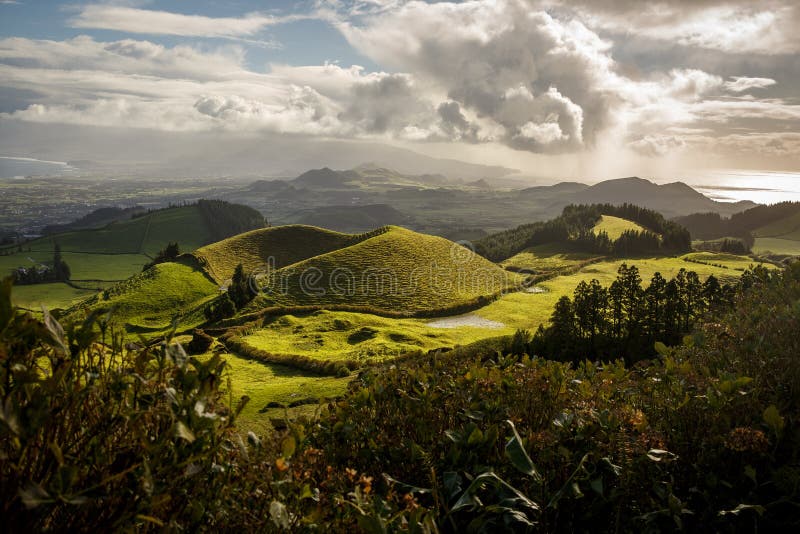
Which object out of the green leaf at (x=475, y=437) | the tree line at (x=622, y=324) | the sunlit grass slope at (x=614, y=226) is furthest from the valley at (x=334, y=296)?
the green leaf at (x=475, y=437)

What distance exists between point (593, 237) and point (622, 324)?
4721 inches

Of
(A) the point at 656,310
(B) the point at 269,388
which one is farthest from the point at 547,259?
(B) the point at 269,388

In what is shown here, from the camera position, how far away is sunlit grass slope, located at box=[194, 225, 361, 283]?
108 metres

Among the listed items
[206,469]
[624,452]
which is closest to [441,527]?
[206,469]

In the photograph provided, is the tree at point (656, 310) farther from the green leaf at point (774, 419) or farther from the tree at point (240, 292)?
the tree at point (240, 292)

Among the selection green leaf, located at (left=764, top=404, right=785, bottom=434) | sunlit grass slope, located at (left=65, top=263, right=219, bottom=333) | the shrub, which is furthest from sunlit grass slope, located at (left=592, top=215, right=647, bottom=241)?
green leaf, located at (left=764, top=404, right=785, bottom=434)

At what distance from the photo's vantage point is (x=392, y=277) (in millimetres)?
91688

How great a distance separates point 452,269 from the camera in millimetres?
101938

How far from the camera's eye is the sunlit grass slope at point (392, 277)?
83.4 metres

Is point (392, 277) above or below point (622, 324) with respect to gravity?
below

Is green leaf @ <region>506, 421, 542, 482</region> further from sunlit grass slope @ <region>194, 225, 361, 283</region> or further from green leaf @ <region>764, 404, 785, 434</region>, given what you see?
sunlit grass slope @ <region>194, 225, 361, 283</region>

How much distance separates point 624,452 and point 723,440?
919 mm

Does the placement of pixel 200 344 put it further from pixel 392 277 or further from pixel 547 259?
pixel 547 259

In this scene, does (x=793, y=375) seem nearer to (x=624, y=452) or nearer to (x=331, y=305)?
(x=624, y=452)
